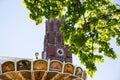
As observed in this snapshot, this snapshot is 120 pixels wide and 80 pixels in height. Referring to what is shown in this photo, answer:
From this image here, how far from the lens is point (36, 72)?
83.6ft

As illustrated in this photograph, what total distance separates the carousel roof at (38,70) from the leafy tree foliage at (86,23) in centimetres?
1203

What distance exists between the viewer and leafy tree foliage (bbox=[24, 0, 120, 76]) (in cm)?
1184

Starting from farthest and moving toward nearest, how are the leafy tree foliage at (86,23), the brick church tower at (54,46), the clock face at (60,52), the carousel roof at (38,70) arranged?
the clock face at (60,52)
the brick church tower at (54,46)
the carousel roof at (38,70)
the leafy tree foliage at (86,23)

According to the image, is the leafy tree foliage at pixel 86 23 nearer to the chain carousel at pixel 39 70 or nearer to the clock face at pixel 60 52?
the chain carousel at pixel 39 70

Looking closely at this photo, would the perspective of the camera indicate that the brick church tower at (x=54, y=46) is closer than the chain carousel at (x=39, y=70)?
No

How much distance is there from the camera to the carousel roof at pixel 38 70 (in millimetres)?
23953

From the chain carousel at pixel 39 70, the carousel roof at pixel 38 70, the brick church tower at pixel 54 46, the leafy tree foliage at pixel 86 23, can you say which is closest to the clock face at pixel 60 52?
the brick church tower at pixel 54 46

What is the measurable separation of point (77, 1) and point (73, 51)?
75.4 inches

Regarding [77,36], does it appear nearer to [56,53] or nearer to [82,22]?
[82,22]

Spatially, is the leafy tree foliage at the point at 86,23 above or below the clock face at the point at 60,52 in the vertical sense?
below

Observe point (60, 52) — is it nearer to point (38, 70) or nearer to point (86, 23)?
point (38, 70)

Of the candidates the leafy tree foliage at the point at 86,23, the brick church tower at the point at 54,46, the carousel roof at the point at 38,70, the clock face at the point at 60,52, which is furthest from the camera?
the clock face at the point at 60,52

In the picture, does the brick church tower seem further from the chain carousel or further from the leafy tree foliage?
the leafy tree foliage

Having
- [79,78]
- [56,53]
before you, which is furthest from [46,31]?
[79,78]
